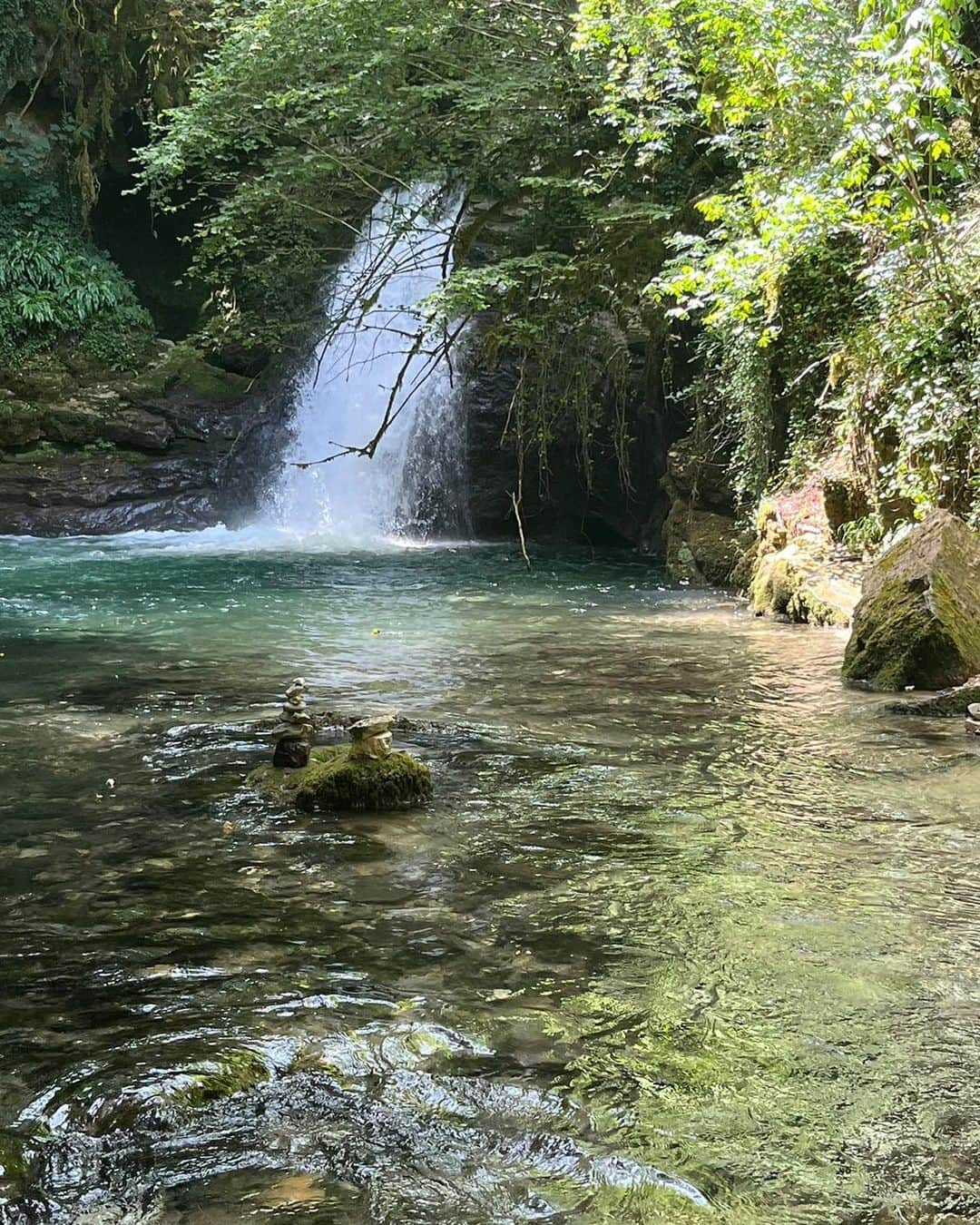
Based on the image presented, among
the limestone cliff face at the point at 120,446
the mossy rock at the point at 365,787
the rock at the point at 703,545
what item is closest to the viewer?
the mossy rock at the point at 365,787

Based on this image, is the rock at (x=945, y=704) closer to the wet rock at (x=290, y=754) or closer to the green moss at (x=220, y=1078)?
the wet rock at (x=290, y=754)

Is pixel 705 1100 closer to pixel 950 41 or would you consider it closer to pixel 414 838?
pixel 414 838

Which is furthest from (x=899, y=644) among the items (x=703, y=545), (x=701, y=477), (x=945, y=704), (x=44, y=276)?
(x=44, y=276)

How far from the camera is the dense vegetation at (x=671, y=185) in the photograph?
8.98 metres

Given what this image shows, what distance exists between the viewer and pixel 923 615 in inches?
274

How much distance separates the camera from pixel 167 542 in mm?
17484

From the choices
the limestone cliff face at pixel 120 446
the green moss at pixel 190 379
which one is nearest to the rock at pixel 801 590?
the limestone cliff face at pixel 120 446

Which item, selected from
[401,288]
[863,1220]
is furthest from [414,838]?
[401,288]

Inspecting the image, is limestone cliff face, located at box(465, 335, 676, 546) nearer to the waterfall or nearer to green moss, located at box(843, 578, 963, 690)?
the waterfall

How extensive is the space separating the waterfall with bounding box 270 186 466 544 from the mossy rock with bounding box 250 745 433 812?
1382cm

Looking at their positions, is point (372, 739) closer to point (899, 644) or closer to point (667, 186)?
point (899, 644)

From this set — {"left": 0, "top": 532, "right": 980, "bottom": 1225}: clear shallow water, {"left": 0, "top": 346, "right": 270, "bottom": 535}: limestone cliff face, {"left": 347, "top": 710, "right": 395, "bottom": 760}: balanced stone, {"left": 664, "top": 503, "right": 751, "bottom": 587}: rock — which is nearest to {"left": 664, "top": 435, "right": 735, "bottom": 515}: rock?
{"left": 664, "top": 503, "right": 751, "bottom": 587}: rock

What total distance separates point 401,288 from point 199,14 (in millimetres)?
5288

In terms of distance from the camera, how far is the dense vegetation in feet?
29.5
